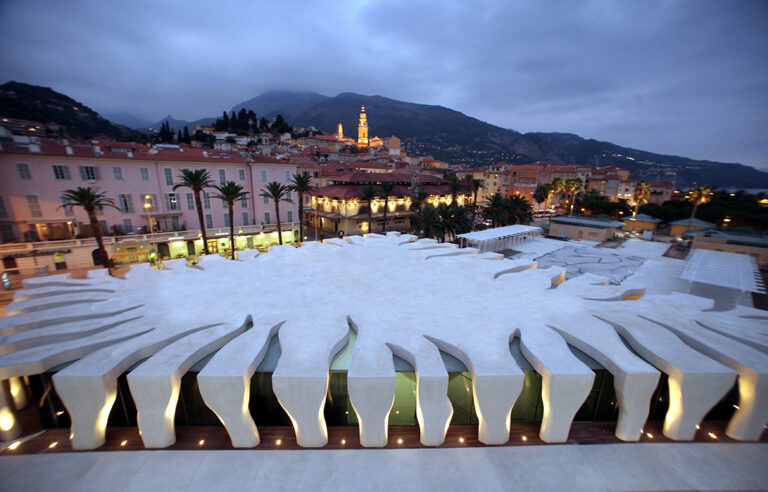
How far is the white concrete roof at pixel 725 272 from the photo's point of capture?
20.0m

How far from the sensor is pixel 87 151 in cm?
3102

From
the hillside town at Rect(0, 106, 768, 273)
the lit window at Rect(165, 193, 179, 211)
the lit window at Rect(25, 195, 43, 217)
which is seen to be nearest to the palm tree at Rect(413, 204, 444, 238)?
the hillside town at Rect(0, 106, 768, 273)

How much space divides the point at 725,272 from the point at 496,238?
63.6ft

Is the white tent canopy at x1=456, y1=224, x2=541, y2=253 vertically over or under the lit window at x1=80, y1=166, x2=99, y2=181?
under

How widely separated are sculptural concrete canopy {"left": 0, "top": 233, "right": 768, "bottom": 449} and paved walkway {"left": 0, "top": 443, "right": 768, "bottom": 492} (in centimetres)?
57

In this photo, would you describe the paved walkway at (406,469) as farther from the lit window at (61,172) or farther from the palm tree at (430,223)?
the lit window at (61,172)

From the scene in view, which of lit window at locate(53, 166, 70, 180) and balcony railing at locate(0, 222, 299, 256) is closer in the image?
balcony railing at locate(0, 222, 299, 256)

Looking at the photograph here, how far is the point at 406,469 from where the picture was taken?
30.7 ft

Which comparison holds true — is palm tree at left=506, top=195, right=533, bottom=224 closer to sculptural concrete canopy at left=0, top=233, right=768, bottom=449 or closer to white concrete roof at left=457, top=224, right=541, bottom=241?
white concrete roof at left=457, top=224, right=541, bottom=241

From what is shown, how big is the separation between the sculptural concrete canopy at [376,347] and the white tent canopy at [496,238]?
19787 mm

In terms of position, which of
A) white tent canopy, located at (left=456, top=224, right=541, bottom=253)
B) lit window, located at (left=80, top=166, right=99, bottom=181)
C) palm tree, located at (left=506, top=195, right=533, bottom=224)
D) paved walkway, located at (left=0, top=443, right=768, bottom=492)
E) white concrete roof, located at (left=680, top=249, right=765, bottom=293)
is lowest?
paved walkway, located at (left=0, top=443, right=768, bottom=492)

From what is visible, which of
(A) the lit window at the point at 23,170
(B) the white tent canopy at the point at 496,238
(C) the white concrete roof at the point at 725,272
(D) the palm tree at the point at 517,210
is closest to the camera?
(C) the white concrete roof at the point at 725,272

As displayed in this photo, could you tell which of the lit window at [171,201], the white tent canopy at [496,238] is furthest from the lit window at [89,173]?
the white tent canopy at [496,238]

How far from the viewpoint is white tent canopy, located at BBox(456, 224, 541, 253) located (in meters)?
36.3
